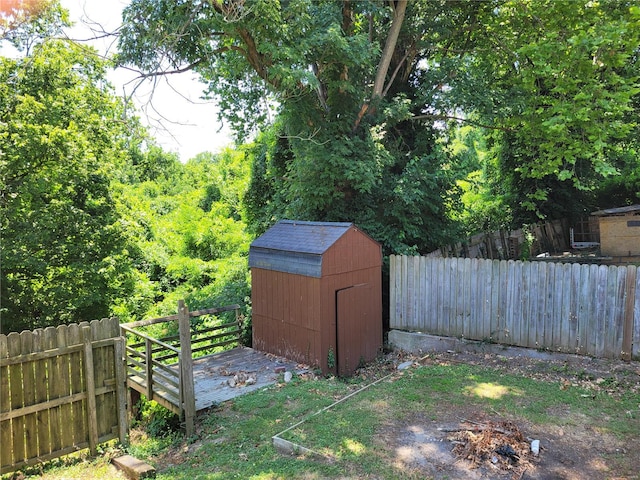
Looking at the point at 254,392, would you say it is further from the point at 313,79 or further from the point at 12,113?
the point at 12,113

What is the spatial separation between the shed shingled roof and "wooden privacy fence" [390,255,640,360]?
2.01 meters

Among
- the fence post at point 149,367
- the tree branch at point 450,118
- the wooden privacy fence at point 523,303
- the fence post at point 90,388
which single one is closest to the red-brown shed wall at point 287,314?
the wooden privacy fence at point 523,303

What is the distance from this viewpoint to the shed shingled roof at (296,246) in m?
8.62

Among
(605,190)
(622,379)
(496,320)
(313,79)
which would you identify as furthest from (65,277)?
(605,190)

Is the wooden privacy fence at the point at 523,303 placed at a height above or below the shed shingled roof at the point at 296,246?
below

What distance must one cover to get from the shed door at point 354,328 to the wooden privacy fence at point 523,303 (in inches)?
34.0

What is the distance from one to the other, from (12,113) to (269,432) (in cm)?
1193

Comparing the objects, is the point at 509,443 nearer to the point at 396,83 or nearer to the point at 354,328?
the point at 354,328

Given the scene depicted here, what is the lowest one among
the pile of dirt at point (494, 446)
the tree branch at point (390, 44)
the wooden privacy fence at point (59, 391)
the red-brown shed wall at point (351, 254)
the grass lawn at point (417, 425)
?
the grass lawn at point (417, 425)

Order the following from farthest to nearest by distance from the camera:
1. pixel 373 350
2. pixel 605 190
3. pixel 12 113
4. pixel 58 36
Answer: pixel 605 190
pixel 12 113
pixel 373 350
pixel 58 36

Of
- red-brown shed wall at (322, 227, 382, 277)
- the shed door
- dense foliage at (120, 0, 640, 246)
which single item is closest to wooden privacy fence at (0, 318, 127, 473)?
red-brown shed wall at (322, 227, 382, 277)

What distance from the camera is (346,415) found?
615 cm

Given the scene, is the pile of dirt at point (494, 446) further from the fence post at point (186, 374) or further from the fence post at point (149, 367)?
the fence post at point (149, 367)

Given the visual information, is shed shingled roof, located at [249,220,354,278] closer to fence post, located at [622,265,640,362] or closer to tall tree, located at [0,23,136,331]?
fence post, located at [622,265,640,362]
